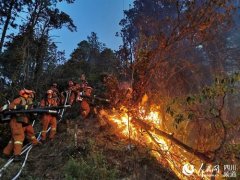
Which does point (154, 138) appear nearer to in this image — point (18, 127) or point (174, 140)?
point (174, 140)

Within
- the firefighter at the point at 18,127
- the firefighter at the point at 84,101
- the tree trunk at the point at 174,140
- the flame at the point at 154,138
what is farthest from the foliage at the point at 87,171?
the firefighter at the point at 84,101

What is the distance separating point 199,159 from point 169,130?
8.60 ft

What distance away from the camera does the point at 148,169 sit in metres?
10.4

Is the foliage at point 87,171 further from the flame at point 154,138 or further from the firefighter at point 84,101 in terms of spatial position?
the firefighter at point 84,101

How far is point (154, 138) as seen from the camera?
489 inches

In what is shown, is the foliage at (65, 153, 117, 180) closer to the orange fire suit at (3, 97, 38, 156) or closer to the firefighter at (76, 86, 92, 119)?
the orange fire suit at (3, 97, 38, 156)

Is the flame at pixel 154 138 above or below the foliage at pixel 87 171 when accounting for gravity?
above

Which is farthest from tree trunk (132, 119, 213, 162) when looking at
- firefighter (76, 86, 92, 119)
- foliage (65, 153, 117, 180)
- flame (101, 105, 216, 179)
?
firefighter (76, 86, 92, 119)

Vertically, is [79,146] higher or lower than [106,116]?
lower

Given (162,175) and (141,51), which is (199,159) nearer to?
(162,175)

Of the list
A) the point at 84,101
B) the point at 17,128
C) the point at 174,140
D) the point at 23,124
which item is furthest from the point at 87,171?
the point at 84,101

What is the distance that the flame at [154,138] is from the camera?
11328 millimetres

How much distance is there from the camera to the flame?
11.3 meters

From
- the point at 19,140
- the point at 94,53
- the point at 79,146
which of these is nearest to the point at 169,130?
the point at 79,146
